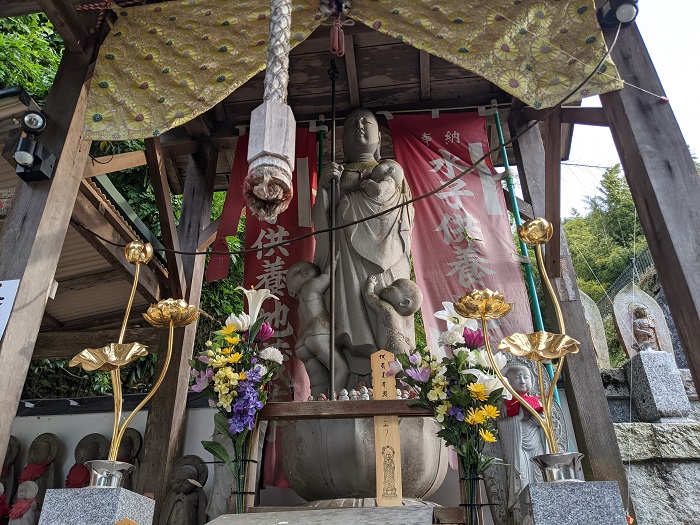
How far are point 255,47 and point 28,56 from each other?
23.1ft

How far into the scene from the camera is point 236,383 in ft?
10.7

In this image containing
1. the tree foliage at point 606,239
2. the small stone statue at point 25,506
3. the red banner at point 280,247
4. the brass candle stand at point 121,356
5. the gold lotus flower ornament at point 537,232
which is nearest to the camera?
the brass candle stand at point 121,356

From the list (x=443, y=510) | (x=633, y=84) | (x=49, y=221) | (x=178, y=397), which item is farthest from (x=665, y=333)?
(x=49, y=221)

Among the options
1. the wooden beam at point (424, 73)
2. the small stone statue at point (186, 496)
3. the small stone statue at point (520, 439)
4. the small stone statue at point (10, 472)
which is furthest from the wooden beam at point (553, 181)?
the small stone statue at point (10, 472)

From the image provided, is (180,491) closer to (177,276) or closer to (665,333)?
(177,276)

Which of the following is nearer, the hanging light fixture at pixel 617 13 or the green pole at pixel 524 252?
the hanging light fixture at pixel 617 13

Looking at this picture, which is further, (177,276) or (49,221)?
(177,276)

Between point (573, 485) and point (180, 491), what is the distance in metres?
3.17

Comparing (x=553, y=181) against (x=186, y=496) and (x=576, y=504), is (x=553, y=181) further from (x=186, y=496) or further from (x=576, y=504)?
(x=186, y=496)

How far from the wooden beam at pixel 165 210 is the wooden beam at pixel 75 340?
59.6 inches

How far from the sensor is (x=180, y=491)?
14.8ft

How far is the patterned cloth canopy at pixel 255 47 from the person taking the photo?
151 inches

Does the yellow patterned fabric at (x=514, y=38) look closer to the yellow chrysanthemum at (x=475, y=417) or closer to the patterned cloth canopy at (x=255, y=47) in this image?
the patterned cloth canopy at (x=255, y=47)

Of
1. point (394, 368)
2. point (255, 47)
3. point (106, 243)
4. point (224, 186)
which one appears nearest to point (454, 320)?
point (394, 368)
